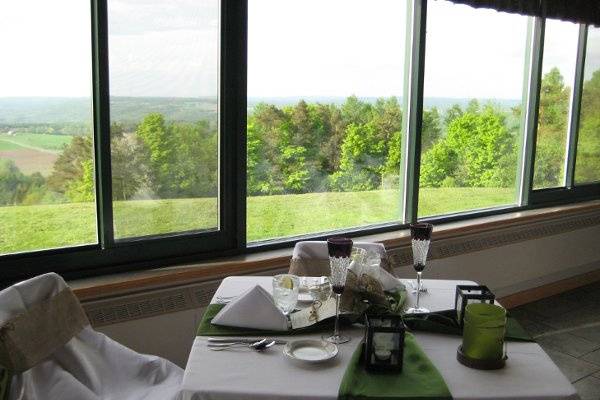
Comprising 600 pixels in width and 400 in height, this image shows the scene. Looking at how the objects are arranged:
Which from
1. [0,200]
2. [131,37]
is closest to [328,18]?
[131,37]

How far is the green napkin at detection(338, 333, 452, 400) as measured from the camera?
117 centimetres

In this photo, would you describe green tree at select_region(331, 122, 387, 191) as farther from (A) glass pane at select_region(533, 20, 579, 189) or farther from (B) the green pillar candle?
(B) the green pillar candle

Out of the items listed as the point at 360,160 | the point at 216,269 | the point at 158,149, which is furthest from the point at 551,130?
the point at 158,149

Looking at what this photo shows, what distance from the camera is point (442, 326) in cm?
151

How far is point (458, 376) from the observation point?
4.18 feet

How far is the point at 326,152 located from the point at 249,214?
1.86 feet

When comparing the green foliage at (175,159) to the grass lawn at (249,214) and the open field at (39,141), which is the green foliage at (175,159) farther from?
the open field at (39,141)

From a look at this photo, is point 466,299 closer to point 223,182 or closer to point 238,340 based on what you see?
point 238,340

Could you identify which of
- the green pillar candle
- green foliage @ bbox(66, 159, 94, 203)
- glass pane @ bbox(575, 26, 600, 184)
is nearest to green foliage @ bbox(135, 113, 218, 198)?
green foliage @ bbox(66, 159, 94, 203)

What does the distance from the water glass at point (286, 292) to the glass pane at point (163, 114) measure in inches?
40.4

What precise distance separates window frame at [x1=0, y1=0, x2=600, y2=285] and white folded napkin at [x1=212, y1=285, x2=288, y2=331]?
0.98 meters

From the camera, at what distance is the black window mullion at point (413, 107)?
3.20 metres

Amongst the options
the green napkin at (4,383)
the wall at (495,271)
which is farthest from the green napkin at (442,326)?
the wall at (495,271)

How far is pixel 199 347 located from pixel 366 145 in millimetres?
1978
